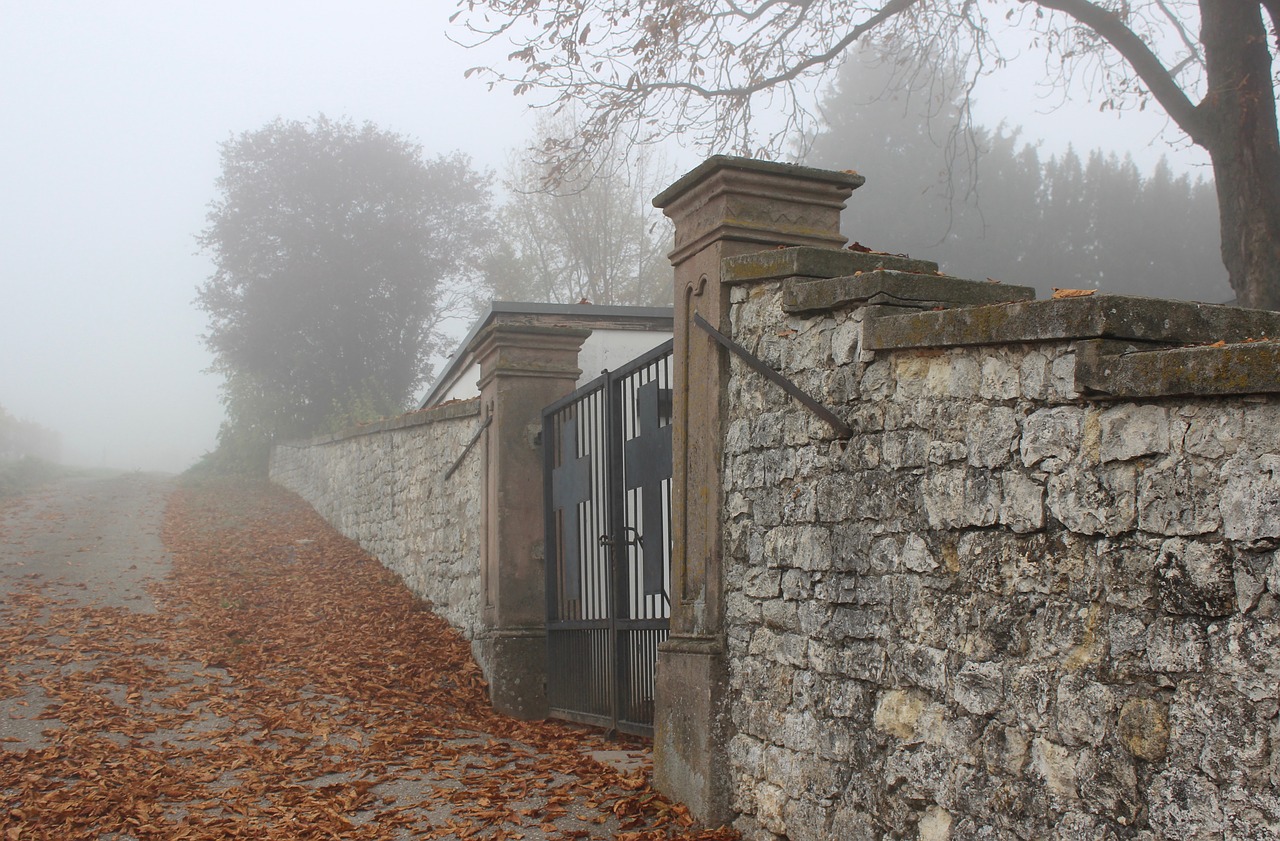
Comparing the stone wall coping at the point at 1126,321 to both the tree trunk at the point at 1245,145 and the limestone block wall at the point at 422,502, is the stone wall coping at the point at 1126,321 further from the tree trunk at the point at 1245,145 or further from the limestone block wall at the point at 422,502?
the tree trunk at the point at 1245,145

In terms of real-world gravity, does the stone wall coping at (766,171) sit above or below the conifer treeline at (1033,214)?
below

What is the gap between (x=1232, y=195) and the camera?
9289mm

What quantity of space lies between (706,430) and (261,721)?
402 cm

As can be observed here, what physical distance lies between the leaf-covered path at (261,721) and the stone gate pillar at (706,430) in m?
0.30

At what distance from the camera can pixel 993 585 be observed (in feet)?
10.9

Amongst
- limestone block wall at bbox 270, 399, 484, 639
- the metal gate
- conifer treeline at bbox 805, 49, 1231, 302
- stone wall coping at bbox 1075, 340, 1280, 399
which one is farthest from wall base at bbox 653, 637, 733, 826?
conifer treeline at bbox 805, 49, 1231, 302

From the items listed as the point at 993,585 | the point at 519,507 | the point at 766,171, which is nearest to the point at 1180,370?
the point at 993,585

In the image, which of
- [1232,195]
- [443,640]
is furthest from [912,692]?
[1232,195]

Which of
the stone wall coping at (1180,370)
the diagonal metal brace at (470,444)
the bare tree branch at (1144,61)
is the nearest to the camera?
the stone wall coping at (1180,370)

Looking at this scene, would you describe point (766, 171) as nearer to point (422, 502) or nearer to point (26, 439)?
point (422, 502)

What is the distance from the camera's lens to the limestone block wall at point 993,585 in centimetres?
258

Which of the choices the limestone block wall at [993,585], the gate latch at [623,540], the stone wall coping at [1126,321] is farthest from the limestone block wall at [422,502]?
the stone wall coping at [1126,321]

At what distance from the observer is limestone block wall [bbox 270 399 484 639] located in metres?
9.56

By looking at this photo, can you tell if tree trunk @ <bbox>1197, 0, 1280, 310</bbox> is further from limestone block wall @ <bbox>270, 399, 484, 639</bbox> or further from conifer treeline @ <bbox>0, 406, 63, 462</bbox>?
conifer treeline @ <bbox>0, 406, 63, 462</bbox>
